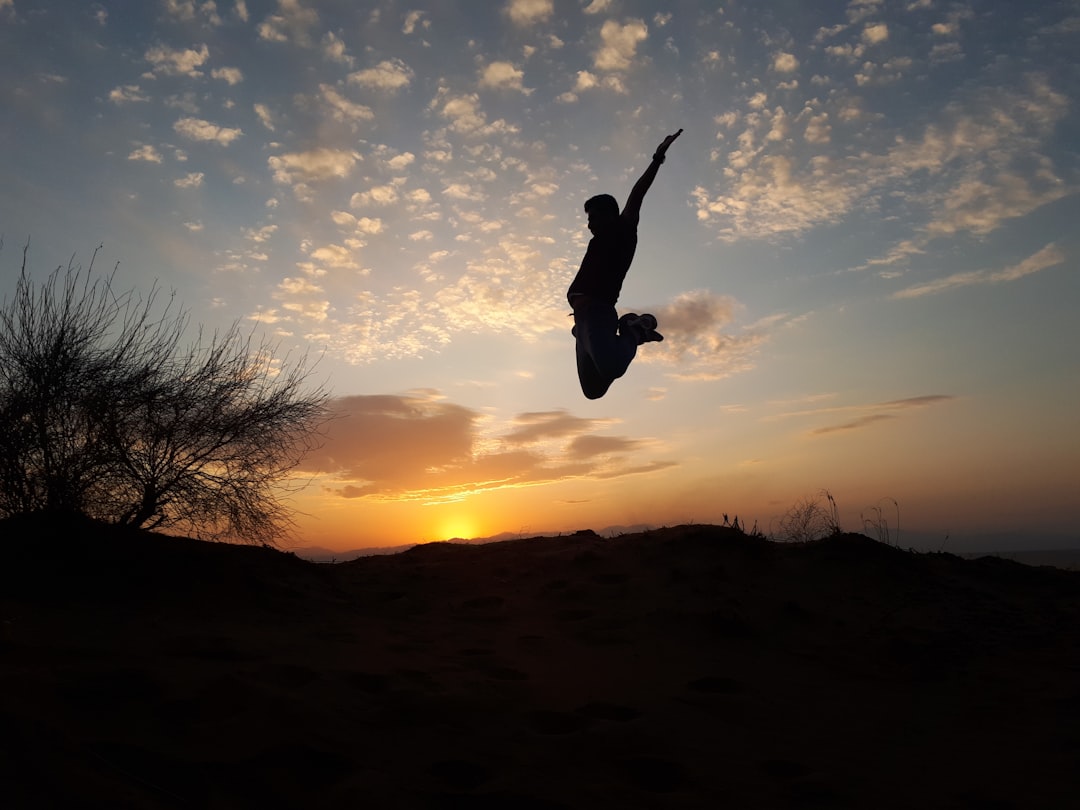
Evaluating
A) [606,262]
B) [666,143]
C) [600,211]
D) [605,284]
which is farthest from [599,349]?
[666,143]

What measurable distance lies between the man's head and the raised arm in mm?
102

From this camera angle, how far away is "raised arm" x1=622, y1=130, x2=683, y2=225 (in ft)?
17.6

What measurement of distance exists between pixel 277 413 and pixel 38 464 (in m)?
2.76

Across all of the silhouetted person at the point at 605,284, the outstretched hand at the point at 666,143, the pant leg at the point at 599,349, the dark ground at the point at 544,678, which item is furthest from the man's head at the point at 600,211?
the dark ground at the point at 544,678

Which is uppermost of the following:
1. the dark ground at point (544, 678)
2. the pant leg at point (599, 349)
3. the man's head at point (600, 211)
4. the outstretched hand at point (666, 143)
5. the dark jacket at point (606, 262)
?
the outstretched hand at point (666, 143)

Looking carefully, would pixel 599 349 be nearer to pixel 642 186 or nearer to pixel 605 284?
pixel 605 284

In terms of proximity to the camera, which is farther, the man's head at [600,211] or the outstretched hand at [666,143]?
the man's head at [600,211]

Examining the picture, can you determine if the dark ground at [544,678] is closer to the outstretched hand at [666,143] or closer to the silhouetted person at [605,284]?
the silhouetted person at [605,284]

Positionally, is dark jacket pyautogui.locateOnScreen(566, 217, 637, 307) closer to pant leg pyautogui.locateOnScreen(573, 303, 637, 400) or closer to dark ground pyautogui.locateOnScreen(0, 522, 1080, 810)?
pant leg pyautogui.locateOnScreen(573, 303, 637, 400)

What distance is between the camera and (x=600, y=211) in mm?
5598

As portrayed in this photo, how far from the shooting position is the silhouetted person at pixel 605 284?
209 inches

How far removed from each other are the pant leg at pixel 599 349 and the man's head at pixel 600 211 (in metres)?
0.71

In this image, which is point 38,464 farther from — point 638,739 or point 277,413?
point 638,739

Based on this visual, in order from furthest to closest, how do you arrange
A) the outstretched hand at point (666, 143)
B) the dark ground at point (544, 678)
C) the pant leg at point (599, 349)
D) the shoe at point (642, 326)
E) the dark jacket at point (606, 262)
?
the shoe at point (642, 326), the dark jacket at point (606, 262), the outstretched hand at point (666, 143), the pant leg at point (599, 349), the dark ground at point (544, 678)
